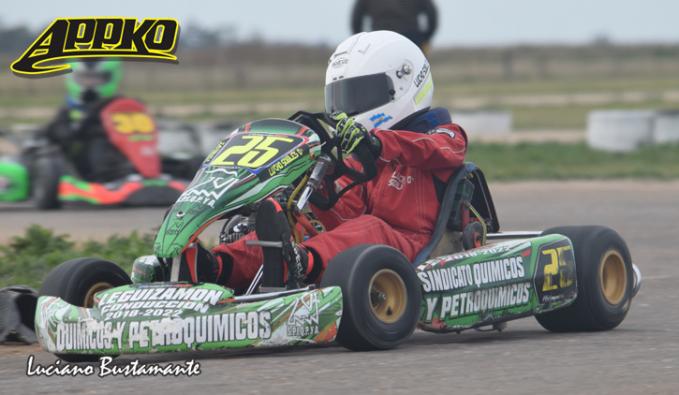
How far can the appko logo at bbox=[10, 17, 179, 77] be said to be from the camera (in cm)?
890

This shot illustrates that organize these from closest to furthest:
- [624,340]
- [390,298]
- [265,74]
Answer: [390,298] → [624,340] → [265,74]

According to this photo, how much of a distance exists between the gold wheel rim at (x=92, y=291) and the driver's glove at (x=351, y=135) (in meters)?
1.10

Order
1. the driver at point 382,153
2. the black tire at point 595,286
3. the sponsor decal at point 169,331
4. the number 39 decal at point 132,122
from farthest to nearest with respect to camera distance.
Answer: the number 39 decal at point 132,122, the black tire at point 595,286, the driver at point 382,153, the sponsor decal at point 169,331

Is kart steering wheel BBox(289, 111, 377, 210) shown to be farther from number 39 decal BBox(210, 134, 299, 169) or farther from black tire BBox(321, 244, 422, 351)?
black tire BBox(321, 244, 422, 351)

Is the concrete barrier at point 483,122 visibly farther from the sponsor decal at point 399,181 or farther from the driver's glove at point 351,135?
the driver's glove at point 351,135

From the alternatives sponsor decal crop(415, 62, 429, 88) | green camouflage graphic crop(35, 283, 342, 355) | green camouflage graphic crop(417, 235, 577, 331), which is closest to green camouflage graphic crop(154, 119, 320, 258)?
green camouflage graphic crop(35, 283, 342, 355)

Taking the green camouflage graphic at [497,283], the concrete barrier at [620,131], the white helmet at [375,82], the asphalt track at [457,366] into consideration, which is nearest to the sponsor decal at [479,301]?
the green camouflage graphic at [497,283]

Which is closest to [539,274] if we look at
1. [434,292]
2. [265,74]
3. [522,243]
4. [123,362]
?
[522,243]

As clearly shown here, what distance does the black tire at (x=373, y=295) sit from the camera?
16.9 ft

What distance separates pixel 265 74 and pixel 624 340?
160 ft

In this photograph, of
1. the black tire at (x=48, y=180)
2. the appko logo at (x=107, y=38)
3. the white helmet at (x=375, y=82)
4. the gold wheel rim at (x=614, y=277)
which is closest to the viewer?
the white helmet at (x=375, y=82)

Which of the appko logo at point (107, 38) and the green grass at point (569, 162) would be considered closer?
the appko logo at point (107, 38)

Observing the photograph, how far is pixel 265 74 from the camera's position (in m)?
54.2

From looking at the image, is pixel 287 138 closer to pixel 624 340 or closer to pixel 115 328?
pixel 115 328
